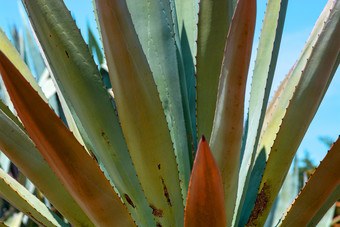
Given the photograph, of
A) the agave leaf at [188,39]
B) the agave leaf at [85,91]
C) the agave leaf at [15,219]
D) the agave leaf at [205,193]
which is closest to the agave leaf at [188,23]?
the agave leaf at [188,39]

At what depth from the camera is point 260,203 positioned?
916 mm

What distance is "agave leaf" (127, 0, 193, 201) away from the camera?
991mm

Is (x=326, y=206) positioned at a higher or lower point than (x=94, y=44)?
lower

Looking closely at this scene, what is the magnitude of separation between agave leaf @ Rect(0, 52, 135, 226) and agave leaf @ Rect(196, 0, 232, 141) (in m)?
0.27

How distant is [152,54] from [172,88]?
89mm

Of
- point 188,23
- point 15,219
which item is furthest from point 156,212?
point 15,219

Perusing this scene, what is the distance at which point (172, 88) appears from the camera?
1006 mm

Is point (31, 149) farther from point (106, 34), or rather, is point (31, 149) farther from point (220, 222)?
point (220, 222)

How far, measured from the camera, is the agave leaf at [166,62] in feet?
3.25

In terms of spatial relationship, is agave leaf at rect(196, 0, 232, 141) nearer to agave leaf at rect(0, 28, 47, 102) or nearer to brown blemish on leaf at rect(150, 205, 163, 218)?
brown blemish on leaf at rect(150, 205, 163, 218)

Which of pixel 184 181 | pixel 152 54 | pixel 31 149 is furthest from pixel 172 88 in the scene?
pixel 31 149

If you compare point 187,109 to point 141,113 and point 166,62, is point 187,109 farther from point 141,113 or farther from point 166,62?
point 141,113

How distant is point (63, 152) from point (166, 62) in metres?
0.37

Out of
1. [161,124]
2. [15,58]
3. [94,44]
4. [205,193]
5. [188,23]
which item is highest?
[94,44]
